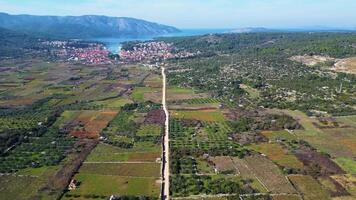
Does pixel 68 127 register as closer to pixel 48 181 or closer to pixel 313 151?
pixel 48 181

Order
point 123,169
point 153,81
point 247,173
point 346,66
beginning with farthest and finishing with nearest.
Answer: point 346,66 < point 153,81 < point 123,169 < point 247,173

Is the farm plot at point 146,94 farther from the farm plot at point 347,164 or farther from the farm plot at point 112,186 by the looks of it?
the farm plot at point 347,164

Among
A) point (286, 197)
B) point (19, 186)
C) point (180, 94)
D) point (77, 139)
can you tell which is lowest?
point (180, 94)

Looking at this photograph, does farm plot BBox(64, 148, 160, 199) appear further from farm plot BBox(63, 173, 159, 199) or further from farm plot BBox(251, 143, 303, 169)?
farm plot BBox(251, 143, 303, 169)

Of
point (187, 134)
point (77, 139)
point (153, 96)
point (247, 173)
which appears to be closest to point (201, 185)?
point (247, 173)

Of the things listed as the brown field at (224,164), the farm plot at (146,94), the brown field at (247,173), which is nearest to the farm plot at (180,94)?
the farm plot at (146,94)

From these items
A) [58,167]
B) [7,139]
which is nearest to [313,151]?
[58,167]

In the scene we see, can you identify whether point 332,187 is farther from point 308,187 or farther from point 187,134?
point 187,134
